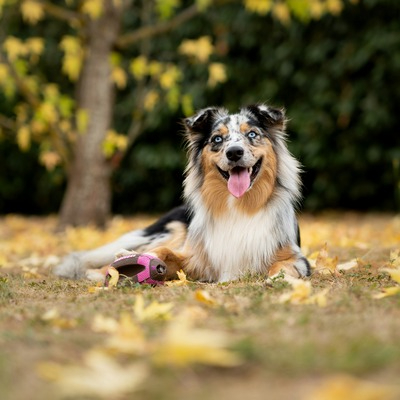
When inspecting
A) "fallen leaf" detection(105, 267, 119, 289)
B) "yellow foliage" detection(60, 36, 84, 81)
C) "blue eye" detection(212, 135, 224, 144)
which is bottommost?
"fallen leaf" detection(105, 267, 119, 289)

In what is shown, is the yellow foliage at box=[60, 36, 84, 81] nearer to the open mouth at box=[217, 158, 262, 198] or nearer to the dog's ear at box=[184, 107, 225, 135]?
the dog's ear at box=[184, 107, 225, 135]

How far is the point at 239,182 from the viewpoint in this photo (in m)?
4.18

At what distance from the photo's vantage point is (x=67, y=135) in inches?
344

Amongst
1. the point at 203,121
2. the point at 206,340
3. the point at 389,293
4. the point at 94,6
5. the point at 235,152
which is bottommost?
the point at 389,293

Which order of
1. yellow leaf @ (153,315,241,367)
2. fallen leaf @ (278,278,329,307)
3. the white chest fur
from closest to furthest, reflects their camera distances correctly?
yellow leaf @ (153,315,241,367)
fallen leaf @ (278,278,329,307)
the white chest fur

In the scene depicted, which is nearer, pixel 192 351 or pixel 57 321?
pixel 192 351

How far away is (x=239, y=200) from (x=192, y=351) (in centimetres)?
235

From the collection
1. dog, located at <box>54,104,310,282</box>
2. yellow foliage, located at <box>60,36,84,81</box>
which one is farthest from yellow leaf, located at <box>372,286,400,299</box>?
yellow foliage, located at <box>60,36,84,81</box>

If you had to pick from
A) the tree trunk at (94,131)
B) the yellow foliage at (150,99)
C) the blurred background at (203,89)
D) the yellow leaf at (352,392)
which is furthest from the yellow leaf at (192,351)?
the yellow foliage at (150,99)

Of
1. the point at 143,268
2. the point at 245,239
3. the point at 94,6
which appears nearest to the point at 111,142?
the point at 94,6

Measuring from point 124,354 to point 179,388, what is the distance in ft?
1.15

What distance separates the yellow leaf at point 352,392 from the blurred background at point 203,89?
601cm

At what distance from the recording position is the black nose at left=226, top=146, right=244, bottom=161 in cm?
410

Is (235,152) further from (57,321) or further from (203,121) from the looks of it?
(57,321)
